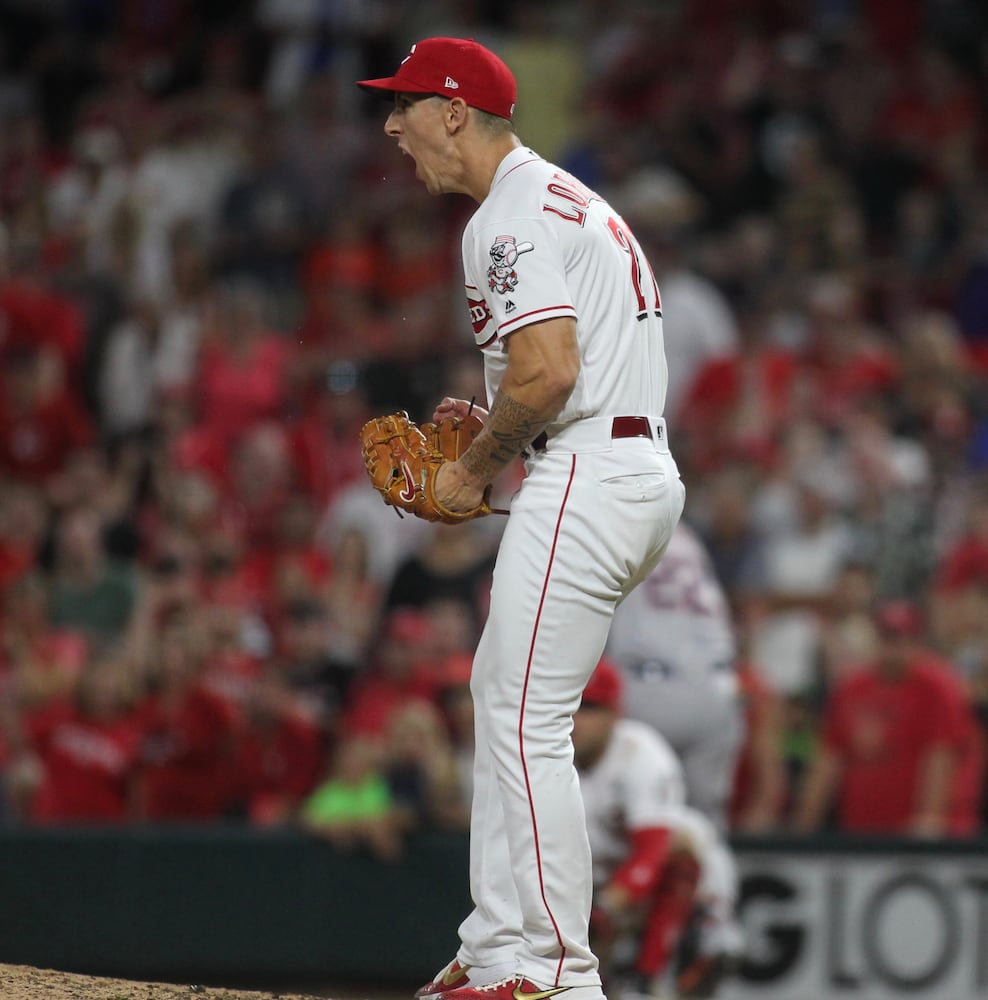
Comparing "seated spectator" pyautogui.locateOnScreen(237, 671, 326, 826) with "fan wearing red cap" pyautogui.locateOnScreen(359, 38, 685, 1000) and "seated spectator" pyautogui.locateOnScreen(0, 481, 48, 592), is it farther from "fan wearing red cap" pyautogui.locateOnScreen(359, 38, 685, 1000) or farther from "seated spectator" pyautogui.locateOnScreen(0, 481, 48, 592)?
"fan wearing red cap" pyautogui.locateOnScreen(359, 38, 685, 1000)

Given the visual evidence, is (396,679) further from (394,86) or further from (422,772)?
(394,86)

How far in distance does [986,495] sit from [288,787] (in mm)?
3323

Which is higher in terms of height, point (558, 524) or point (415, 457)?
point (415, 457)

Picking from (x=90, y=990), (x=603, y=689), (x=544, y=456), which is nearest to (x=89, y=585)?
(x=603, y=689)

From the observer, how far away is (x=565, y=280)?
13.4ft

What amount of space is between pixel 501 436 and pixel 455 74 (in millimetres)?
781

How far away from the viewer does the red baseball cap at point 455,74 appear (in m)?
4.15

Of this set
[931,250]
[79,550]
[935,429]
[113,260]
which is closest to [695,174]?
[931,250]

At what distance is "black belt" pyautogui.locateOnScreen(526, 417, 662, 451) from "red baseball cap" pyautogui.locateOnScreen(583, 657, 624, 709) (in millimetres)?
2428

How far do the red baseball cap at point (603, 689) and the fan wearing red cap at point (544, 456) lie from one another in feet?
7.74

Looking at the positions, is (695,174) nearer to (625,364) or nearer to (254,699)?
(254,699)

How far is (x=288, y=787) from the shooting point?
824cm

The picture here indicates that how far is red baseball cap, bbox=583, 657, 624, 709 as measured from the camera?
21.6 feet

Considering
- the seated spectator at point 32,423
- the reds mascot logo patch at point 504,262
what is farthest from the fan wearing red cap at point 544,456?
the seated spectator at point 32,423
